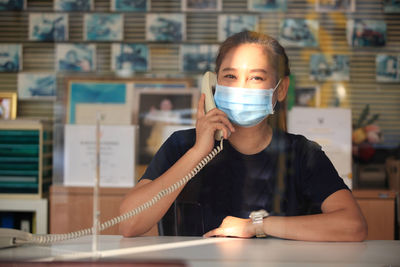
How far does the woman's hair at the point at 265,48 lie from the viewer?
4.85 feet

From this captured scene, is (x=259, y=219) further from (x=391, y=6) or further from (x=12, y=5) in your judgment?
(x=12, y=5)

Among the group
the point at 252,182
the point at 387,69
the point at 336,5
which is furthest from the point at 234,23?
the point at 252,182

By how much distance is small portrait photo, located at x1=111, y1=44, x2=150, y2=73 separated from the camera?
6.81 feet

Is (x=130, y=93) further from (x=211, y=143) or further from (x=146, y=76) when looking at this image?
(x=211, y=143)

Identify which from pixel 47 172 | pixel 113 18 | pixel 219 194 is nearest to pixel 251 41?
pixel 219 194

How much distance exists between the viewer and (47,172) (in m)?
2.03

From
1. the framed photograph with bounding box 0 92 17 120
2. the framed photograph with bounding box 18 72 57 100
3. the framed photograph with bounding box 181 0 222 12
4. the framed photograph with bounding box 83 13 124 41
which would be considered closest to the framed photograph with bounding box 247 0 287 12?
the framed photograph with bounding box 181 0 222 12

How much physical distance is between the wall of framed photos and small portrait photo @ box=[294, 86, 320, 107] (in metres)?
0.02

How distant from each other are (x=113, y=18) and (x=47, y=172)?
671 mm

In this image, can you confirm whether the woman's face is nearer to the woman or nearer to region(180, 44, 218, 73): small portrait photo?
the woman

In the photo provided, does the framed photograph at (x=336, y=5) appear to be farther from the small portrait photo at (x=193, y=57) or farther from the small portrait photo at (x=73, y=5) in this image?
the small portrait photo at (x=73, y=5)

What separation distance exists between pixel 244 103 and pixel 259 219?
1.07ft

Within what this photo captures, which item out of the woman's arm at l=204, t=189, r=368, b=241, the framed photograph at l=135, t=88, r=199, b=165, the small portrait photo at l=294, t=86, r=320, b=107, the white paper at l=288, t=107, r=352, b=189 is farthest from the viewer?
the small portrait photo at l=294, t=86, r=320, b=107

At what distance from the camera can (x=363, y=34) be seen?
1.96 m
